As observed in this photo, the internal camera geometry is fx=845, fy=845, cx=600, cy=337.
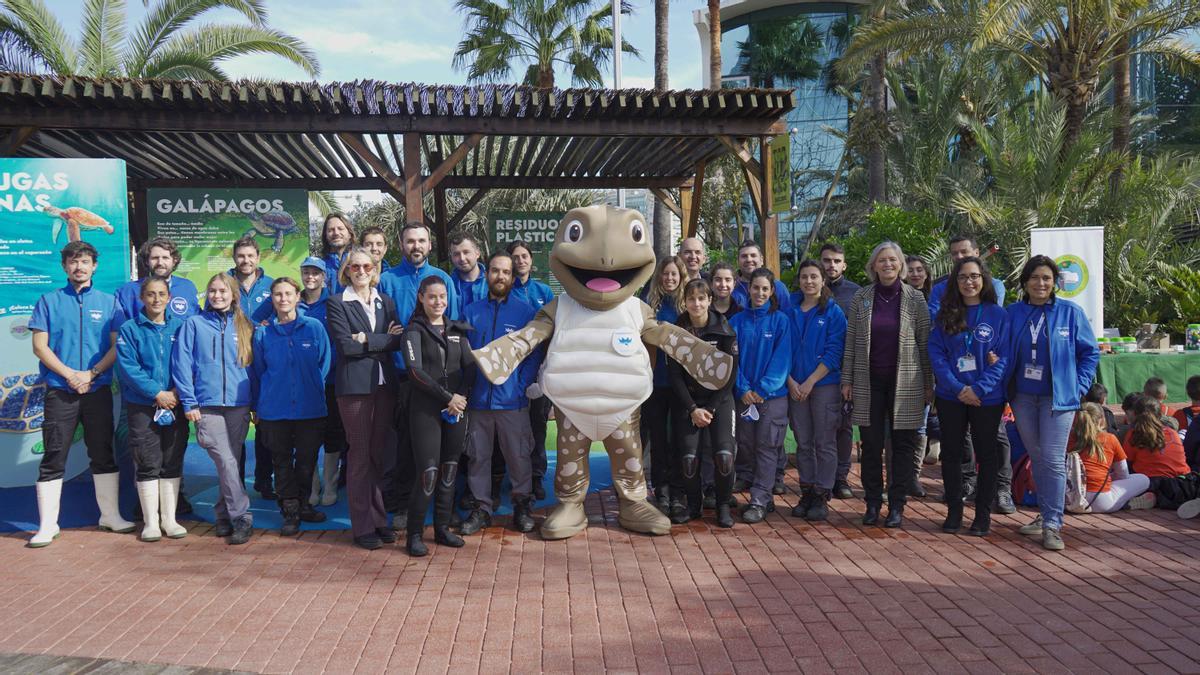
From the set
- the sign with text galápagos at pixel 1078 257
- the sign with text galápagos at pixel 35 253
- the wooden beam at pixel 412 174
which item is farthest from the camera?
the sign with text galápagos at pixel 1078 257

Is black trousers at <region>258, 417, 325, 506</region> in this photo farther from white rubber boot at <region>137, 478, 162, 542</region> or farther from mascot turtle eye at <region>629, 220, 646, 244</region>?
mascot turtle eye at <region>629, 220, 646, 244</region>

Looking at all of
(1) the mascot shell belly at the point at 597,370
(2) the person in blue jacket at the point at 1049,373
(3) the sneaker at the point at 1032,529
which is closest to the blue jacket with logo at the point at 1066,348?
(2) the person in blue jacket at the point at 1049,373

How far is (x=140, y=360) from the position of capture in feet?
18.1

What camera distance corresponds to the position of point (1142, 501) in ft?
19.7

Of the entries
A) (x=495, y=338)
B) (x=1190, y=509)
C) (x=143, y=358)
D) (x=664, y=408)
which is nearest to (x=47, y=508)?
→ (x=143, y=358)

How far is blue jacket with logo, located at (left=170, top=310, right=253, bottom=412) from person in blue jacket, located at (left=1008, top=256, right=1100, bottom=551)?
4972 mm

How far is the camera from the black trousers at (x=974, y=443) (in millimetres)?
5336

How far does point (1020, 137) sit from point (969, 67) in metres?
8.91

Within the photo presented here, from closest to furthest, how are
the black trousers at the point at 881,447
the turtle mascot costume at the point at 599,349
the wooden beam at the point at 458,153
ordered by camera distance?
the turtle mascot costume at the point at 599,349 → the black trousers at the point at 881,447 → the wooden beam at the point at 458,153

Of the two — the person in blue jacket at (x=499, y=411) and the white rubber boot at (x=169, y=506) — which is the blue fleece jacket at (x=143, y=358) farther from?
the person in blue jacket at (x=499, y=411)

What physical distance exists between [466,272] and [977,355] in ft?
11.4

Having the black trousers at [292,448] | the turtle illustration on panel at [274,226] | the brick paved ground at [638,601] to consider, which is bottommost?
the brick paved ground at [638,601]

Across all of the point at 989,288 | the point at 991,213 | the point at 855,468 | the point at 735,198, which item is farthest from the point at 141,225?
the point at 735,198

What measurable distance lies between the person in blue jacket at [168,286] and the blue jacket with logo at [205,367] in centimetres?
24
